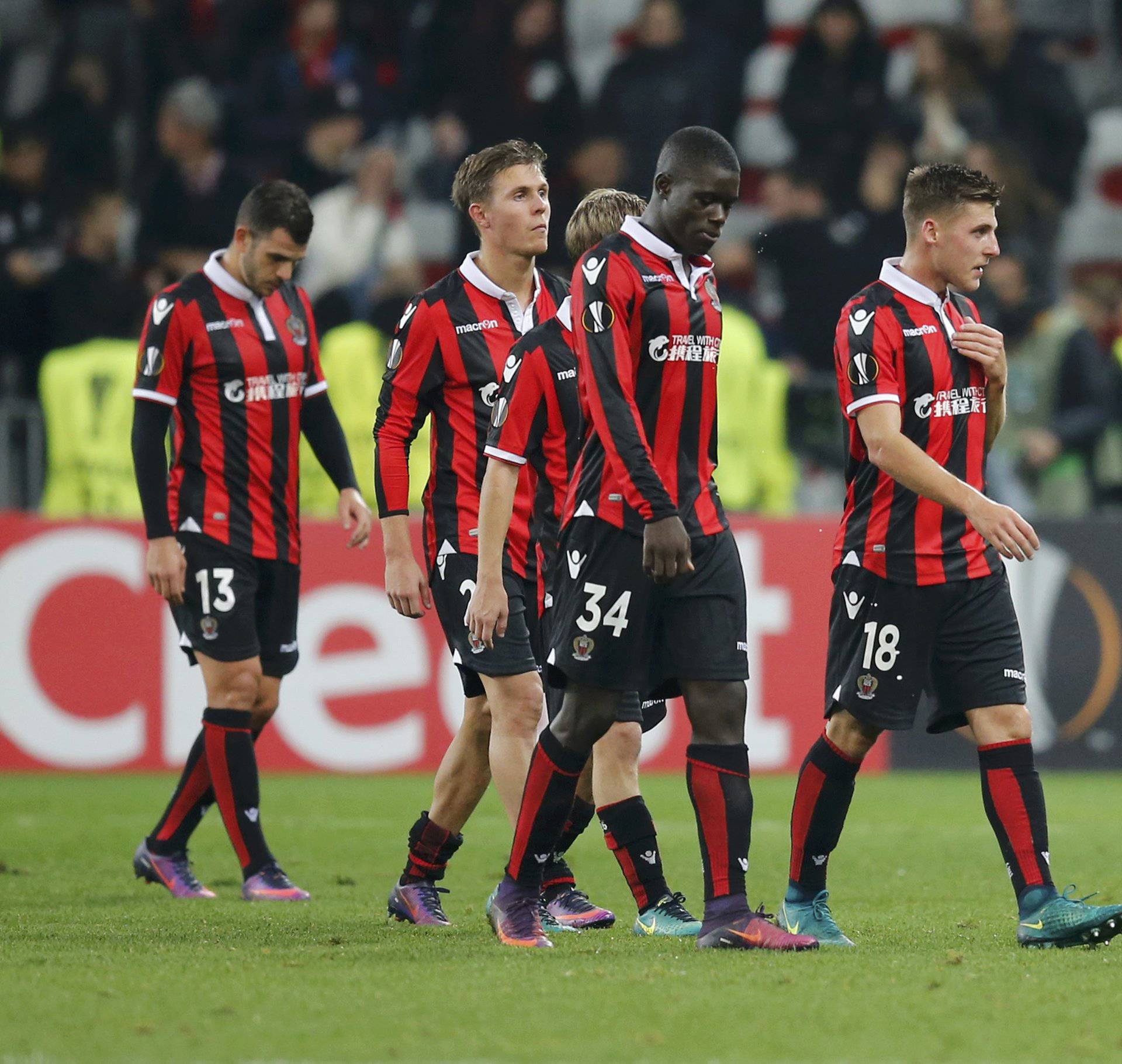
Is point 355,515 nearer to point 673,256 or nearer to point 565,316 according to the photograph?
point 565,316

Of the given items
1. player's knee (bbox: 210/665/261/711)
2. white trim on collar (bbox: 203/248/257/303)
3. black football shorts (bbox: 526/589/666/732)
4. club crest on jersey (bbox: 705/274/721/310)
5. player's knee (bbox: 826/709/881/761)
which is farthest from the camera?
white trim on collar (bbox: 203/248/257/303)

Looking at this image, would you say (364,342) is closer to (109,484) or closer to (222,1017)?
(109,484)

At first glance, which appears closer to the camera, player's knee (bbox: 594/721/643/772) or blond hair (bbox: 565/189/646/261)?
player's knee (bbox: 594/721/643/772)

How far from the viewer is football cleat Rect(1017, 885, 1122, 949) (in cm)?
530

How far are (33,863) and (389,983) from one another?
3.47m

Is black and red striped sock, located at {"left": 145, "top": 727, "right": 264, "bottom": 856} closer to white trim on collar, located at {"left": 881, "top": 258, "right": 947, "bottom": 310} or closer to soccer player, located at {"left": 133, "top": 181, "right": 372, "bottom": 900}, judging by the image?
soccer player, located at {"left": 133, "top": 181, "right": 372, "bottom": 900}

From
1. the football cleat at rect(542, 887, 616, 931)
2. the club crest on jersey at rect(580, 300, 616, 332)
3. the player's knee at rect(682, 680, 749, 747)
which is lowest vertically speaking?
the football cleat at rect(542, 887, 616, 931)

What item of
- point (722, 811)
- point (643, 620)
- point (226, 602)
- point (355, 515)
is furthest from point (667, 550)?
point (226, 602)

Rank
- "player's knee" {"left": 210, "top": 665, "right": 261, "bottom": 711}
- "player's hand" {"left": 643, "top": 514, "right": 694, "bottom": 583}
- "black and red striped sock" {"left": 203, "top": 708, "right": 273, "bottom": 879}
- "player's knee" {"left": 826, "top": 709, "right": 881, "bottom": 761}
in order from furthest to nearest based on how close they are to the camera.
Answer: "player's knee" {"left": 210, "top": 665, "right": 261, "bottom": 711} → "black and red striped sock" {"left": 203, "top": 708, "right": 273, "bottom": 879} → "player's knee" {"left": 826, "top": 709, "right": 881, "bottom": 761} → "player's hand" {"left": 643, "top": 514, "right": 694, "bottom": 583}

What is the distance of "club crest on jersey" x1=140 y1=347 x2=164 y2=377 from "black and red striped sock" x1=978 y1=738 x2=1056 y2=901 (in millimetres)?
3221

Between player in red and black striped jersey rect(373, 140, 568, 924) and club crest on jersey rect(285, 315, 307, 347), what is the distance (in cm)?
112

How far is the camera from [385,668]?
36.2 ft

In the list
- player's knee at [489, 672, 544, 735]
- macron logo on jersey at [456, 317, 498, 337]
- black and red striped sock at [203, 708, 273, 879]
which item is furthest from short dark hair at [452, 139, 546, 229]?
black and red striped sock at [203, 708, 273, 879]

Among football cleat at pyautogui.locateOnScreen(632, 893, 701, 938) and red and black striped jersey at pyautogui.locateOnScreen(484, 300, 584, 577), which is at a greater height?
red and black striped jersey at pyautogui.locateOnScreen(484, 300, 584, 577)
